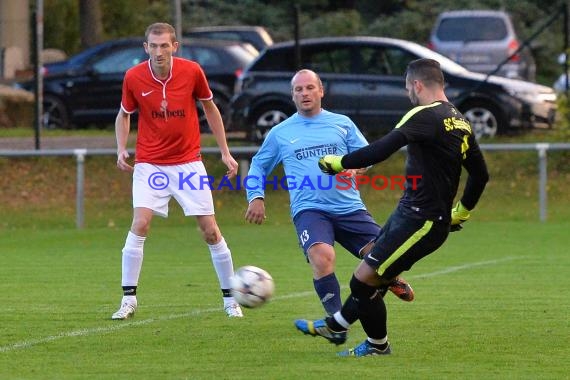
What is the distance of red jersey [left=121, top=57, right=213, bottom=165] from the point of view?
35.2ft

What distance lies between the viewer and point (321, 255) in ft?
31.0

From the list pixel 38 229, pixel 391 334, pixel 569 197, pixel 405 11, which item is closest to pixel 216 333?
pixel 391 334

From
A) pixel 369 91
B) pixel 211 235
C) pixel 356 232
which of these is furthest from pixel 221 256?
pixel 369 91

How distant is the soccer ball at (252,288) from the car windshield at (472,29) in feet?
72.0

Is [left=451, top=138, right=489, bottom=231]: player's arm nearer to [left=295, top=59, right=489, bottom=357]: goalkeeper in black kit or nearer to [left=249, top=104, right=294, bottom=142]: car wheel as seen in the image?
[left=295, top=59, right=489, bottom=357]: goalkeeper in black kit

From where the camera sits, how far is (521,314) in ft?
35.1

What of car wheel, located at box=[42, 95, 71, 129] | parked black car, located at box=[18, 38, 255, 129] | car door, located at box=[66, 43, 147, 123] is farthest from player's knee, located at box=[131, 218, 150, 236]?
car wheel, located at box=[42, 95, 71, 129]

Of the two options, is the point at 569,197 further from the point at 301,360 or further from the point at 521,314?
the point at 301,360

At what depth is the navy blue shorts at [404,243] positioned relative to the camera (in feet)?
27.3

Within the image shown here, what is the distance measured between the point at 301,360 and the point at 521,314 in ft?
8.64

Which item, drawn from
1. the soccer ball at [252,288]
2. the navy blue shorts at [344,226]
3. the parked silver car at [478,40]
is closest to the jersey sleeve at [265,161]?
the navy blue shorts at [344,226]

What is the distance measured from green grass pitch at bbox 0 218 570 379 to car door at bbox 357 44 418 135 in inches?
226

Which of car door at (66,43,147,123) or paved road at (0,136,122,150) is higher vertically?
car door at (66,43,147,123)

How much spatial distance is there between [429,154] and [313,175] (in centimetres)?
167
